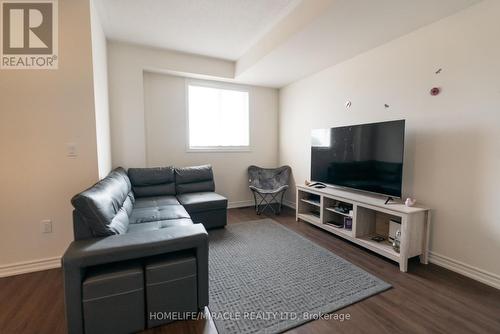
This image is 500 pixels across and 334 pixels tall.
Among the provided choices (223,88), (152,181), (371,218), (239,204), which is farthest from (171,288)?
(223,88)

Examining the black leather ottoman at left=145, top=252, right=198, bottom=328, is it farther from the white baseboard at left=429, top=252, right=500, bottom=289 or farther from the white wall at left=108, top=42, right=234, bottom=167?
the white wall at left=108, top=42, right=234, bottom=167

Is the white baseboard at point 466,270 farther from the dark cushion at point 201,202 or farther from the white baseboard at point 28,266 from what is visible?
the white baseboard at point 28,266

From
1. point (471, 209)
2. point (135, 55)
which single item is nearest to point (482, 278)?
point (471, 209)

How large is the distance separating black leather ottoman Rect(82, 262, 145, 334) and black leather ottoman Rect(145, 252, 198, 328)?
6 cm

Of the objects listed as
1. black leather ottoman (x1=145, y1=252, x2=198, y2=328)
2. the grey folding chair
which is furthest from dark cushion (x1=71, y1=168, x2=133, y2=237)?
the grey folding chair

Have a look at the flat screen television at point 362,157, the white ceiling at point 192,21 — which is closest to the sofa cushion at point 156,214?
the flat screen television at point 362,157

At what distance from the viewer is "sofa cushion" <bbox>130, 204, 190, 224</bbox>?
235cm

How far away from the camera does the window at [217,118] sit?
13.5 feet

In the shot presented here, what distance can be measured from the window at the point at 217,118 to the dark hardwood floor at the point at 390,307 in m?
2.74

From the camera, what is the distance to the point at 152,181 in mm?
3379

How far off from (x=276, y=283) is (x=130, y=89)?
11.1 feet

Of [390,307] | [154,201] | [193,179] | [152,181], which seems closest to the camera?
[390,307]

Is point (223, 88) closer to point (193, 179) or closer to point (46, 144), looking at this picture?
point (193, 179)

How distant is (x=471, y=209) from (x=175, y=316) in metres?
2.69
